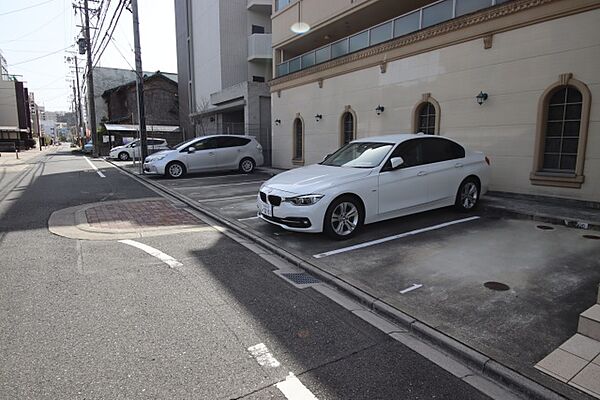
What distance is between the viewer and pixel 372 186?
642 cm

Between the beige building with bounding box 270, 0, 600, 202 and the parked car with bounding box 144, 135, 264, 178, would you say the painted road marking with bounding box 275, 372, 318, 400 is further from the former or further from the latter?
the parked car with bounding box 144, 135, 264, 178

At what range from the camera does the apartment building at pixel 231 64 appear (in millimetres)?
20547

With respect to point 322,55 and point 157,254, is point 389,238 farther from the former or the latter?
point 322,55

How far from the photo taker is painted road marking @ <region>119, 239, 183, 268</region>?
5.32 metres

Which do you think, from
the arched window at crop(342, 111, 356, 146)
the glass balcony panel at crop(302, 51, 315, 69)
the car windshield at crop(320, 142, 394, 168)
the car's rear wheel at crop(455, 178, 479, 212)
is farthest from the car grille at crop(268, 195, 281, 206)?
the glass balcony panel at crop(302, 51, 315, 69)

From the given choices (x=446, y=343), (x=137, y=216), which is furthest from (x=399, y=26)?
(x=446, y=343)

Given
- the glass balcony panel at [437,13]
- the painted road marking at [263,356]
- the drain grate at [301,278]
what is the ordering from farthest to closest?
the glass balcony panel at [437,13] < the drain grate at [301,278] < the painted road marking at [263,356]

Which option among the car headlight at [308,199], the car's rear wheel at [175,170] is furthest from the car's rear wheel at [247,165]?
the car headlight at [308,199]

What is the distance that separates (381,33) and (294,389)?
1200 cm

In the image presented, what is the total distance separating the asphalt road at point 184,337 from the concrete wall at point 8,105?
57.4 metres

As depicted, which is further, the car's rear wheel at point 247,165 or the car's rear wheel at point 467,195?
the car's rear wheel at point 247,165

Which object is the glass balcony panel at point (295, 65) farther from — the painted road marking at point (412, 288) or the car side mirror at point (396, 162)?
the painted road marking at point (412, 288)

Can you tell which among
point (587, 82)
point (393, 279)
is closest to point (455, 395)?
point (393, 279)

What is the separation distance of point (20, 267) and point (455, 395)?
5283mm
